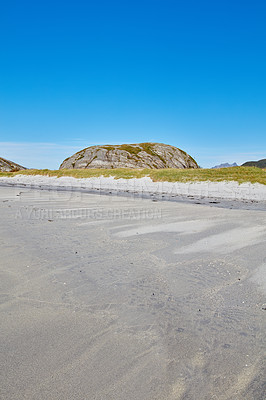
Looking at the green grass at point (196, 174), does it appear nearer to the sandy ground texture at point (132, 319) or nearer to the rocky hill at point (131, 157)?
the sandy ground texture at point (132, 319)

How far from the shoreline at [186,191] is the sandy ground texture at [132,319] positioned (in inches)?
367

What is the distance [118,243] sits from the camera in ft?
22.7

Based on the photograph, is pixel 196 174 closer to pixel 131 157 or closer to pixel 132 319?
pixel 132 319

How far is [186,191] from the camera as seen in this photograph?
23.6 m

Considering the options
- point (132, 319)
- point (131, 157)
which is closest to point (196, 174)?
point (132, 319)

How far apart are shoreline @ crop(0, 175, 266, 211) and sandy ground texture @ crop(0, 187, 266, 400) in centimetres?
931

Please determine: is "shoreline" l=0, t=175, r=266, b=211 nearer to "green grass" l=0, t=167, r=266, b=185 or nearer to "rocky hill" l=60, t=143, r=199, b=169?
"green grass" l=0, t=167, r=266, b=185

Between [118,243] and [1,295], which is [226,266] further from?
[1,295]

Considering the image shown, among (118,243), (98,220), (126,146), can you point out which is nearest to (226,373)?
(118,243)

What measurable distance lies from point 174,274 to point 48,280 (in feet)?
7.19

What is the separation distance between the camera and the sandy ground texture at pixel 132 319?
8.17 ft

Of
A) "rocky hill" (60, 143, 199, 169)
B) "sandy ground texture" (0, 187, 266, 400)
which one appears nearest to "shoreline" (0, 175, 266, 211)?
"sandy ground texture" (0, 187, 266, 400)

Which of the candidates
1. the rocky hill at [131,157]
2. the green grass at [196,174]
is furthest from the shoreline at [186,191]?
the rocky hill at [131,157]

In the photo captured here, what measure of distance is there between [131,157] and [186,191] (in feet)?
240
